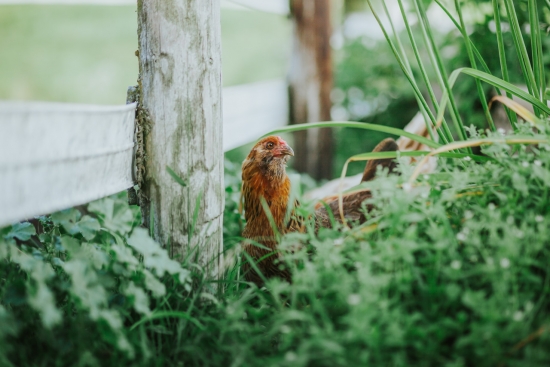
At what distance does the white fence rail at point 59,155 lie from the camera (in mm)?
1407

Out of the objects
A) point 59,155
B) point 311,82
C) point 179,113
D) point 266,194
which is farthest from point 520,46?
point 311,82

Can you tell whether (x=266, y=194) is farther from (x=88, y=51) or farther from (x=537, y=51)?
(x=88, y=51)

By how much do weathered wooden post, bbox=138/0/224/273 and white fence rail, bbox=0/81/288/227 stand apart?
10cm

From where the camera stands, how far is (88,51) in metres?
8.91

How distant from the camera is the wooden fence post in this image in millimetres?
5000

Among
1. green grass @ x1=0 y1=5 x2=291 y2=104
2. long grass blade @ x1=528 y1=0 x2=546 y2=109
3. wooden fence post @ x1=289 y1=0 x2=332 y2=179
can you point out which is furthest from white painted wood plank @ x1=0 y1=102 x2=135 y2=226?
green grass @ x1=0 y1=5 x2=291 y2=104

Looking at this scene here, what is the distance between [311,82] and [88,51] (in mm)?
5463

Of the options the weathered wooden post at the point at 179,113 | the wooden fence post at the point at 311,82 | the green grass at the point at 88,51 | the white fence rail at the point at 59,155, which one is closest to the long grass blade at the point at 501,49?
the weathered wooden post at the point at 179,113

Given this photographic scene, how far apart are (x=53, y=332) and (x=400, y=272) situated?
1104 millimetres

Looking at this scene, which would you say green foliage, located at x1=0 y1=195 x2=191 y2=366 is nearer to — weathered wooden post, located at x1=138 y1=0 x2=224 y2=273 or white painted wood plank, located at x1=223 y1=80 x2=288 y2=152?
weathered wooden post, located at x1=138 y1=0 x2=224 y2=273

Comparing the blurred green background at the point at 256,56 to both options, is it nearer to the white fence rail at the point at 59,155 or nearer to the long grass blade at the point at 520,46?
the long grass blade at the point at 520,46

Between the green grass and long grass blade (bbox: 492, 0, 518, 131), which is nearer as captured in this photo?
long grass blade (bbox: 492, 0, 518, 131)

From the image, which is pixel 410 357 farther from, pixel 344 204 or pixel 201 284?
pixel 344 204

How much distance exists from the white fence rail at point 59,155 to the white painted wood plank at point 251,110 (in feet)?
5.96
